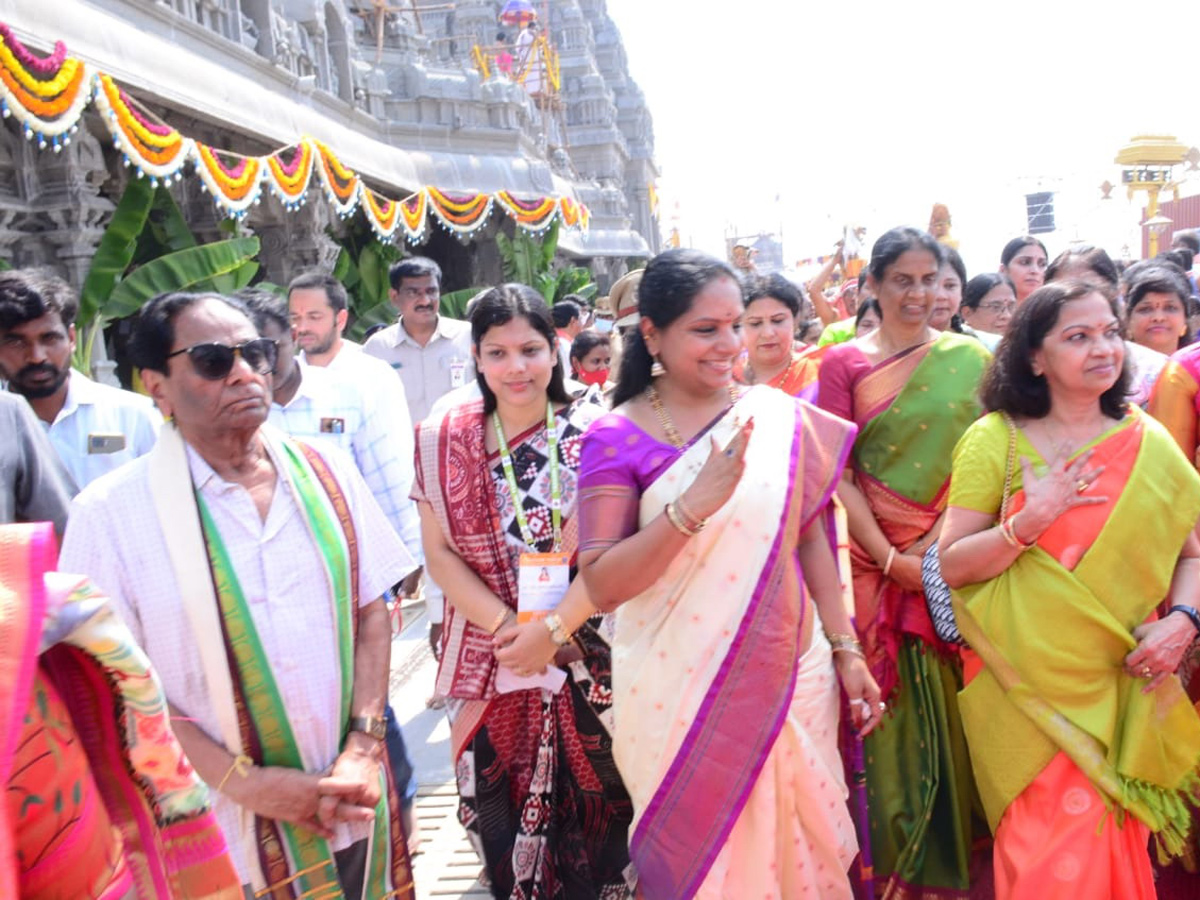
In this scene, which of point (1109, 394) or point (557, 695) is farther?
point (557, 695)

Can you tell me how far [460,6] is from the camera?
118ft

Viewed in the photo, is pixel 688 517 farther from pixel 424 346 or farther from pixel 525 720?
pixel 424 346

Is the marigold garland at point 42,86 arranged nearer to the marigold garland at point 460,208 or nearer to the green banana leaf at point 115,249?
the green banana leaf at point 115,249

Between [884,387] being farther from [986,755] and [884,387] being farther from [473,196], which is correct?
[473,196]

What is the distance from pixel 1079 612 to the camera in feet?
8.08

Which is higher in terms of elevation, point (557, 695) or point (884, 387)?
point (884, 387)

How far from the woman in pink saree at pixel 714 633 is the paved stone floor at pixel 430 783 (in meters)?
1.15

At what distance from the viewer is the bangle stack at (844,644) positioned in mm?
2502

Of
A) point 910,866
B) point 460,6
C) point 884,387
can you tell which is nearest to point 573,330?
point 884,387

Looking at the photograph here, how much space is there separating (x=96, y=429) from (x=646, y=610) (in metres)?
1.83

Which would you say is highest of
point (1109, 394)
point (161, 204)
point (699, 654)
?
point (161, 204)

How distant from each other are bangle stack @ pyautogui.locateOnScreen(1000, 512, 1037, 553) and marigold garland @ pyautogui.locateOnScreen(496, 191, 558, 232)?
13455 millimetres

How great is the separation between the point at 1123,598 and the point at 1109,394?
1.65 feet

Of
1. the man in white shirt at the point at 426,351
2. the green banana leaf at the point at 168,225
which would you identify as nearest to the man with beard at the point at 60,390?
the man in white shirt at the point at 426,351
